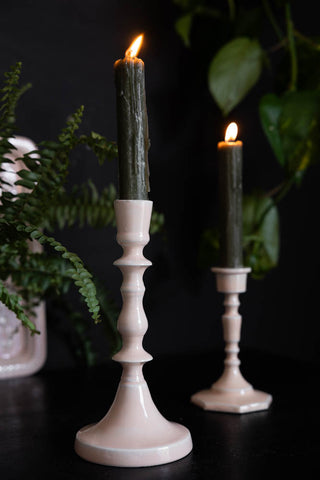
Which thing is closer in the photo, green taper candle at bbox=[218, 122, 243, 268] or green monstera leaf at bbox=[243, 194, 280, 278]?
green taper candle at bbox=[218, 122, 243, 268]

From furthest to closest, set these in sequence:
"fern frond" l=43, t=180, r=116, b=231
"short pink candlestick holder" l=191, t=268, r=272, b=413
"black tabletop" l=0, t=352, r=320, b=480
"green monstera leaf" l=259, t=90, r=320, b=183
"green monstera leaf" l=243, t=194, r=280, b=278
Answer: "green monstera leaf" l=243, t=194, r=280, b=278
"green monstera leaf" l=259, t=90, r=320, b=183
"fern frond" l=43, t=180, r=116, b=231
"short pink candlestick holder" l=191, t=268, r=272, b=413
"black tabletop" l=0, t=352, r=320, b=480

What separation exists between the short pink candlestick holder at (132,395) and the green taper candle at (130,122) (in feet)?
0.10

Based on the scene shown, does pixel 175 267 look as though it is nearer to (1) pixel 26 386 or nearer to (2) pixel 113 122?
(2) pixel 113 122

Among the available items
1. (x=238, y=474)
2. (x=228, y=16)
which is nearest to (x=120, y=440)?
(x=238, y=474)

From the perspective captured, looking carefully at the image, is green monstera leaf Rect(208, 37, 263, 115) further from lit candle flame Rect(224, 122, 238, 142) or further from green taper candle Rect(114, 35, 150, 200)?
green taper candle Rect(114, 35, 150, 200)

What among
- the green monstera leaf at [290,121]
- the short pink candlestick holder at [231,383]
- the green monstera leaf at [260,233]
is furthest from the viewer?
the green monstera leaf at [260,233]

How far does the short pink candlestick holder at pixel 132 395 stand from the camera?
63 centimetres

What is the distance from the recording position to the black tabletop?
62 cm

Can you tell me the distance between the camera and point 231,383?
893 mm

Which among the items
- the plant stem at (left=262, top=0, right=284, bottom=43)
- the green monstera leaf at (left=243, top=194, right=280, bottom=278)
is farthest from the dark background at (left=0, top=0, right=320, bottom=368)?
the green monstera leaf at (left=243, top=194, right=280, bottom=278)

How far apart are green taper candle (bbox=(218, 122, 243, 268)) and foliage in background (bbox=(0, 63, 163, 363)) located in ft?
0.70

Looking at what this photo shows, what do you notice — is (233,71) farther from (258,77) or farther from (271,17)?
(271,17)

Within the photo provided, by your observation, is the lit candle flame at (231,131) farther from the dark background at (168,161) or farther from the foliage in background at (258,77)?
the dark background at (168,161)

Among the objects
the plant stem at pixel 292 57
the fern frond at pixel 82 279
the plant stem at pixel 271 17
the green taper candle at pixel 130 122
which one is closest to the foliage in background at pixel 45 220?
the fern frond at pixel 82 279
